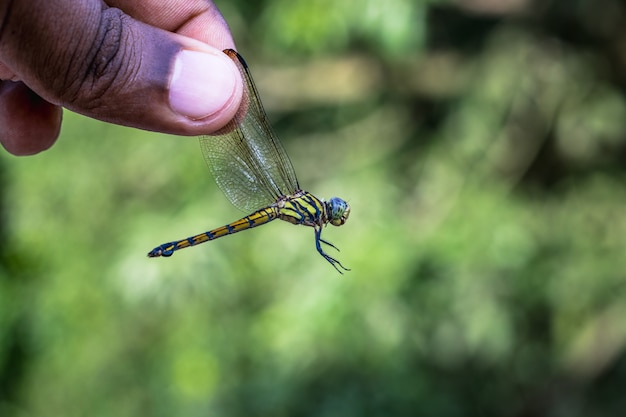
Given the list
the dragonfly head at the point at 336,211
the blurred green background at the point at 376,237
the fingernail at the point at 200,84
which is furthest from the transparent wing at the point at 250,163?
the blurred green background at the point at 376,237

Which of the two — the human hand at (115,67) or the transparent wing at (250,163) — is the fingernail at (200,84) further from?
the transparent wing at (250,163)

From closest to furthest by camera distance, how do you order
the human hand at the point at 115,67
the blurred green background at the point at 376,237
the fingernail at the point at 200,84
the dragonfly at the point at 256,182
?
the human hand at the point at 115,67, the fingernail at the point at 200,84, the dragonfly at the point at 256,182, the blurred green background at the point at 376,237

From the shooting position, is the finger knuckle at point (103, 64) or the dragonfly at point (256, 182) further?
the dragonfly at point (256, 182)

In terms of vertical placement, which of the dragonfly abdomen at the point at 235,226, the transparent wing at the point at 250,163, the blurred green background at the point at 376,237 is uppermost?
the transparent wing at the point at 250,163

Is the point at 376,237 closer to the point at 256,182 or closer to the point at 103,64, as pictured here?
the point at 256,182

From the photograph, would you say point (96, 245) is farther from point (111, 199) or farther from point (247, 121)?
point (247, 121)

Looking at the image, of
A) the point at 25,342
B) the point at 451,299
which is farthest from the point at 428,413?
the point at 25,342

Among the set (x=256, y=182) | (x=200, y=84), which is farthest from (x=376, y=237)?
(x=200, y=84)

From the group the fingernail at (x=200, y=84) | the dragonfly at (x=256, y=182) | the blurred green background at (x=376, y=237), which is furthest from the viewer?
the blurred green background at (x=376, y=237)
